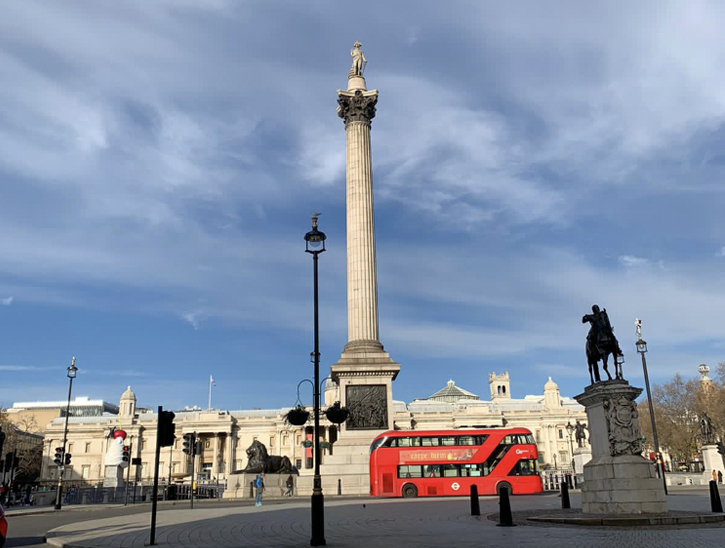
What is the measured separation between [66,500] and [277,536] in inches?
1335

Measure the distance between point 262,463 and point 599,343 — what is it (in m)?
26.8

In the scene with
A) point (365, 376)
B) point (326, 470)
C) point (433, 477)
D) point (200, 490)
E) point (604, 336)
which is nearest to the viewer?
point (604, 336)

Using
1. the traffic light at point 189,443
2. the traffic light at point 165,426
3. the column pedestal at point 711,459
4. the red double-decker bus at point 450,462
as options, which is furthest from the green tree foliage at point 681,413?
the traffic light at point 165,426

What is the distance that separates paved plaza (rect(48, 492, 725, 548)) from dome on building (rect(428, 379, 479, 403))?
115 m

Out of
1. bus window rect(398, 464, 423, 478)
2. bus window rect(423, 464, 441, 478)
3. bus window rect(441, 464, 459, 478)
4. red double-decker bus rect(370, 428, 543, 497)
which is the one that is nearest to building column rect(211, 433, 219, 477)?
red double-decker bus rect(370, 428, 543, 497)

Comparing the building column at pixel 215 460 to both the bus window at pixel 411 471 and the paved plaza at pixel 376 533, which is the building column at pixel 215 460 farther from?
the paved plaza at pixel 376 533

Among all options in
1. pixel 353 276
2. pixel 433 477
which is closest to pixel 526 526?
pixel 433 477

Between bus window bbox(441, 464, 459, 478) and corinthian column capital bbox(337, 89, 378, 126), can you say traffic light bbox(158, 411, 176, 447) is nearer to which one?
bus window bbox(441, 464, 459, 478)

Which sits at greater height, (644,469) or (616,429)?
(616,429)

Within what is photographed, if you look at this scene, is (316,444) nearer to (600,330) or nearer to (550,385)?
(600,330)

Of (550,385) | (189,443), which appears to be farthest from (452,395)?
(189,443)

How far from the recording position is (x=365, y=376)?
4016 cm

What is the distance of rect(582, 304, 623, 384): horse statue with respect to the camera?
18406 millimetres

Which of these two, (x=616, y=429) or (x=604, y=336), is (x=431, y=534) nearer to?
(x=616, y=429)
